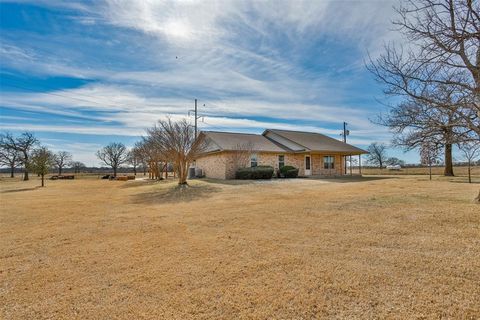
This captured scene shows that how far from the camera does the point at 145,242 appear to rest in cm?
545

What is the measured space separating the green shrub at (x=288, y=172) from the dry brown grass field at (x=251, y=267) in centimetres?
1617

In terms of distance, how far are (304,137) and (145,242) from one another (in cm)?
2671

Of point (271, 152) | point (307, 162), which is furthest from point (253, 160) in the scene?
point (307, 162)

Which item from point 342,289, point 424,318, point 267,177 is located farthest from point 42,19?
point 267,177

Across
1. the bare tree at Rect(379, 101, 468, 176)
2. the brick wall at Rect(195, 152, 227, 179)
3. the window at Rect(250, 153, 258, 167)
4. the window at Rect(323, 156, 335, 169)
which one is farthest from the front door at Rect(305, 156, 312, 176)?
the bare tree at Rect(379, 101, 468, 176)

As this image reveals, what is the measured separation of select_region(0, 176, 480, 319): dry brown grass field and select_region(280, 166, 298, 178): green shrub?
16.2 meters

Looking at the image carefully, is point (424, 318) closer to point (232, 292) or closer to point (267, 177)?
point (232, 292)

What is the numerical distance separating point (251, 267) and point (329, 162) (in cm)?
2549

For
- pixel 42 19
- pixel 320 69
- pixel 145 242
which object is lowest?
pixel 145 242

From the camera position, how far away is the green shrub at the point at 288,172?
930 inches

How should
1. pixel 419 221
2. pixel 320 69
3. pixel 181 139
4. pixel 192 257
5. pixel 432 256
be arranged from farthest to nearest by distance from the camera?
1. pixel 181 139
2. pixel 320 69
3. pixel 419 221
4. pixel 192 257
5. pixel 432 256

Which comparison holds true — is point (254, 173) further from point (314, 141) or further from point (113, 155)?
point (113, 155)

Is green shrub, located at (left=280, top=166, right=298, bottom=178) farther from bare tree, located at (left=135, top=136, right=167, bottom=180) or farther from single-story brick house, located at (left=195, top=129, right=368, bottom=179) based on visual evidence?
bare tree, located at (left=135, top=136, right=167, bottom=180)

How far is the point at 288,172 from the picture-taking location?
23.6 m
